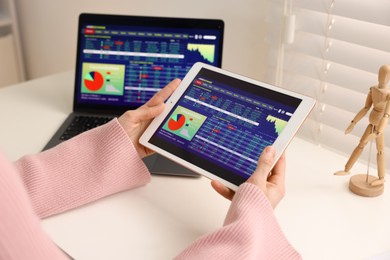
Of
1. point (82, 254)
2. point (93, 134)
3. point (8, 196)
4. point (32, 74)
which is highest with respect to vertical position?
point (8, 196)

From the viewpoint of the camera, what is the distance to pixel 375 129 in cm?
92

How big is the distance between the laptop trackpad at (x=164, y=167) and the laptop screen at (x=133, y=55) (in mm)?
230

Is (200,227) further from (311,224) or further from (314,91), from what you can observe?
(314,91)

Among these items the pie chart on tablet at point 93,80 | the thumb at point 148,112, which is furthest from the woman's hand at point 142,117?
the pie chart on tablet at point 93,80

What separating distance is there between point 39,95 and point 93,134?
45 cm

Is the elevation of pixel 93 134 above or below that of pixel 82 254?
above

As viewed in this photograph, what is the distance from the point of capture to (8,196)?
1.72 ft

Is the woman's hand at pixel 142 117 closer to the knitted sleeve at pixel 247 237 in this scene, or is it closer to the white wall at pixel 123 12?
the knitted sleeve at pixel 247 237

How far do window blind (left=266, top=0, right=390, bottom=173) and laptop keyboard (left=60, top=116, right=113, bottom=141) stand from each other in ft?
1.55

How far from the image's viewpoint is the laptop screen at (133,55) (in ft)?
3.91

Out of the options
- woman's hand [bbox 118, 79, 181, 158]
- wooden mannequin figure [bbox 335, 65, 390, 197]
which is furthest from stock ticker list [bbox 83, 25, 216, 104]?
wooden mannequin figure [bbox 335, 65, 390, 197]

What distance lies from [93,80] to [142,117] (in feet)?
1.05

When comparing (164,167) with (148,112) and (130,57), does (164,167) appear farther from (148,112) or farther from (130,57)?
(130,57)

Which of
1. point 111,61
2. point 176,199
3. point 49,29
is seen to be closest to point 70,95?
point 111,61
